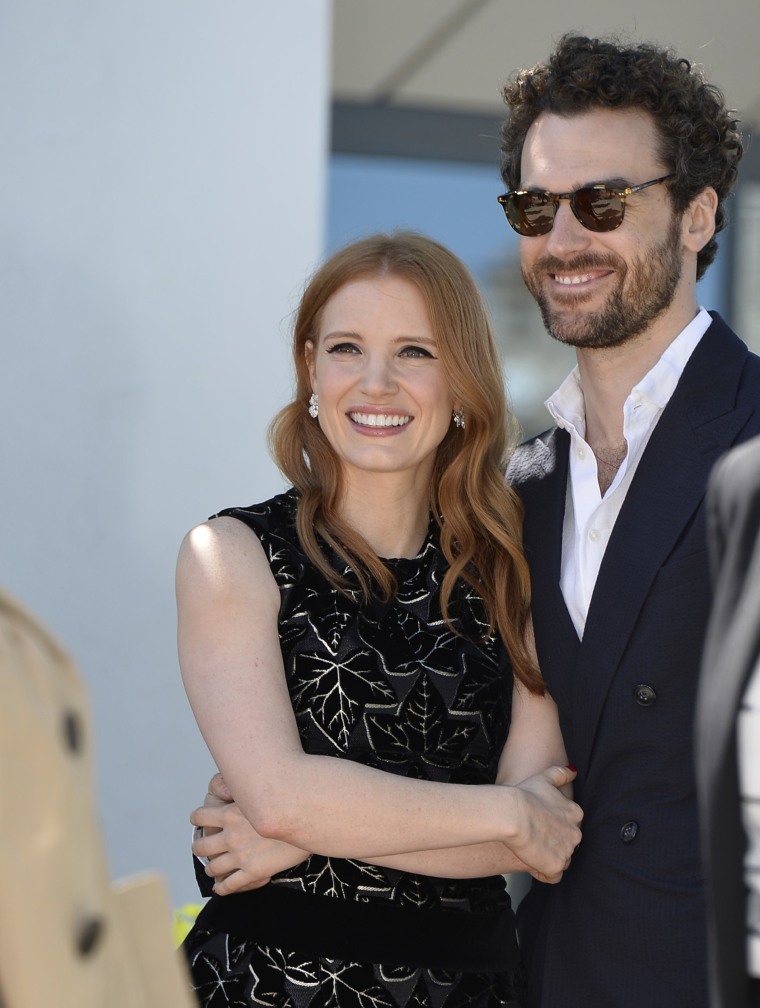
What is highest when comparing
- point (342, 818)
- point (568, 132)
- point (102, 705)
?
point (568, 132)

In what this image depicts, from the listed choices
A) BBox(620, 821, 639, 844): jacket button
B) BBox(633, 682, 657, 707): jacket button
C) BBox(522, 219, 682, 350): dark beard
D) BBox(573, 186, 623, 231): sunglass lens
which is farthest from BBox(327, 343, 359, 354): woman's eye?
BBox(620, 821, 639, 844): jacket button

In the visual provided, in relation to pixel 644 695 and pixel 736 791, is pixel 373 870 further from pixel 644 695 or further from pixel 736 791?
pixel 736 791

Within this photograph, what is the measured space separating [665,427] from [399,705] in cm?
74

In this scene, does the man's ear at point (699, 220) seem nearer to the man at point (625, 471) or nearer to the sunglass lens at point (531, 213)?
the man at point (625, 471)

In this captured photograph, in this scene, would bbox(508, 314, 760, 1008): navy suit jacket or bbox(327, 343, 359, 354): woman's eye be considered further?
bbox(327, 343, 359, 354): woman's eye

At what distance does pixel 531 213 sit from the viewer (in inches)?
119

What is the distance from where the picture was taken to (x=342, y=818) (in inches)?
90.7

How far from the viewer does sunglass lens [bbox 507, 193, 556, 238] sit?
3.01 m

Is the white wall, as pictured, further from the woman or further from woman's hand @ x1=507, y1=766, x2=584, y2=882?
woman's hand @ x1=507, y1=766, x2=584, y2=882

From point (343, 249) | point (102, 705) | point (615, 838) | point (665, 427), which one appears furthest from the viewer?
point (102, 705)

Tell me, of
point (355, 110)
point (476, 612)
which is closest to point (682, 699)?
point (476, 612)

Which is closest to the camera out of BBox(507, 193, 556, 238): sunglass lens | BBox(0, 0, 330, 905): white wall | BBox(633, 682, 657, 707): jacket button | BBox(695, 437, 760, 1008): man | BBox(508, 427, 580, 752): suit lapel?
BBox(695, 437, 760, 1008): man

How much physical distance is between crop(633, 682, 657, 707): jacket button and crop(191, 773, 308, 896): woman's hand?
2.12ft

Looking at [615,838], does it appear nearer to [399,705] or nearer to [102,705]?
[399,705]
